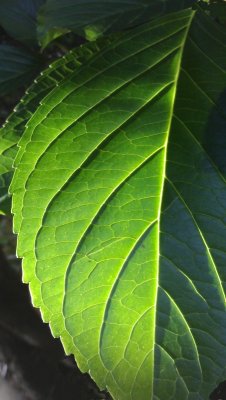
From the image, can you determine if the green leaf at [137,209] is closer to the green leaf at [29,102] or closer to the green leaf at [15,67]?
the green leaf at [29,102]

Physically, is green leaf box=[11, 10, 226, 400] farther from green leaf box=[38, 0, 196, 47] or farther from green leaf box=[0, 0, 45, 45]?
green leaf box=[0, 0, 45, 45]

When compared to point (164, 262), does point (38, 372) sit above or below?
below

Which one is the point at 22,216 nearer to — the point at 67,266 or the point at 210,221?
the point at 67,266

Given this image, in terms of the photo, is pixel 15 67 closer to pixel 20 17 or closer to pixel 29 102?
pixel 20 17

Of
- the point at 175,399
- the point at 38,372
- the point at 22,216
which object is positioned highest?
the point at 22,216

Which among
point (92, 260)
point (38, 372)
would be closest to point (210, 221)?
point (92, 260)

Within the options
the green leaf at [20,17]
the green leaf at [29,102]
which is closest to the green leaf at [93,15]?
the green leaf at [29,102]

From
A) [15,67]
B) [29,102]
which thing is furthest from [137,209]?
[15,67]
